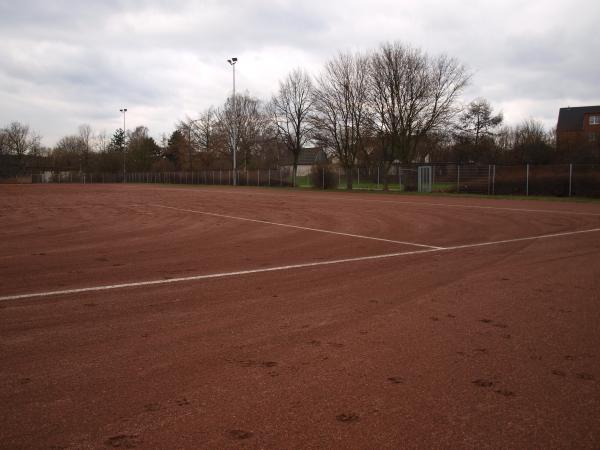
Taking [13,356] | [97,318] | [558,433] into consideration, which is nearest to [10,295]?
[97,318]

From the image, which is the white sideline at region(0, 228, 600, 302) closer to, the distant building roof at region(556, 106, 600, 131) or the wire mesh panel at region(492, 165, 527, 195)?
the wire mesh panel at region(492, 165, 527, 195)

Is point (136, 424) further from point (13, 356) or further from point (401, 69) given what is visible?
point (401, 69)

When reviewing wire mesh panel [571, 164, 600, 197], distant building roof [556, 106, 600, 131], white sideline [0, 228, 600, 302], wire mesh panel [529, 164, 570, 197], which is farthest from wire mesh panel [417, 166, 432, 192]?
distant building roof [556, 106, 600, 131]

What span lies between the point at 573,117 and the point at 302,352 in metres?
79.7

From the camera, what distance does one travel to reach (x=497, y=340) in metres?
4.24

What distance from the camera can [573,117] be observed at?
232ft

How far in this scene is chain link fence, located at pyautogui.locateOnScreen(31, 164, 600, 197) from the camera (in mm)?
26678

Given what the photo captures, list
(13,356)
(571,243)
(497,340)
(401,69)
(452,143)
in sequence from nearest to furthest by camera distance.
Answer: (13,356) → (497,340) → (571,243) → (401,69) → (452,143)

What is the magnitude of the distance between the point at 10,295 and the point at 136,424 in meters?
3.82

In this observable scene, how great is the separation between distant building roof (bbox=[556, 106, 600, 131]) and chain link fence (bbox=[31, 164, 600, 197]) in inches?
1573

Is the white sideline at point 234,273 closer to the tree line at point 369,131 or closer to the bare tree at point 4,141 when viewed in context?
the tree line at point 369,131

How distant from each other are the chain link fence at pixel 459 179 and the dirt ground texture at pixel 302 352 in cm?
2113

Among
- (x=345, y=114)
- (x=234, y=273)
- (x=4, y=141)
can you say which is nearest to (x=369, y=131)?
(x=345, y=114)

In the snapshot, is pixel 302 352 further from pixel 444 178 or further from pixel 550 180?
pixel 444 178
